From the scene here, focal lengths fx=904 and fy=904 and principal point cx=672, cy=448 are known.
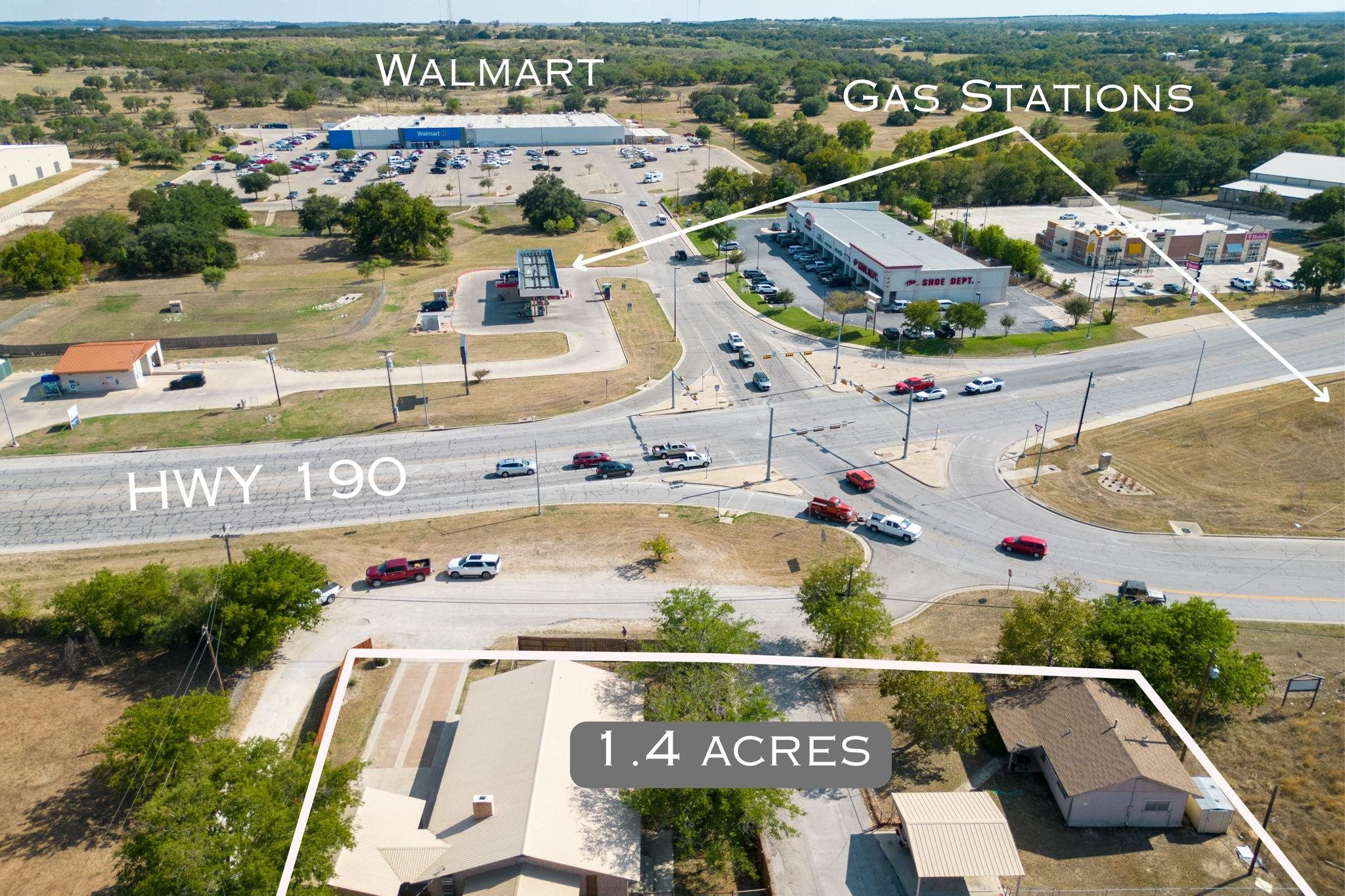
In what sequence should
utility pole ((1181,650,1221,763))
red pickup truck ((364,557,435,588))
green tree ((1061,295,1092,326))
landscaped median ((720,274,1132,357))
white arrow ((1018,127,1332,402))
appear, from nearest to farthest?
utility pole ((1181,650,1221,763)), red pickup truck ((364,557,435,588)), white arrow ((1018,127,1332,402)), landscaped median ((720,274,1132,357)), green tree ((1061,295,1092,326))

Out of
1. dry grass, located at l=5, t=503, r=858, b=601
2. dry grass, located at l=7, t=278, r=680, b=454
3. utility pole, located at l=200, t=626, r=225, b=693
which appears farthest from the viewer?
dry grass, located at l=7, t=278, r=680, b=454

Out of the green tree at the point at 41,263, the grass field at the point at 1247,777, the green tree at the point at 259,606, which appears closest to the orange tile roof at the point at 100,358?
the green tree at the point at 41,263

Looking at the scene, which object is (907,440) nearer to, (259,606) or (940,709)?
(940,709)

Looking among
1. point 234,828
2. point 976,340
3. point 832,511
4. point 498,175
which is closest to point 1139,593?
point 832,511

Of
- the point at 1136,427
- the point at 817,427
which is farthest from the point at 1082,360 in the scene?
the point at 817,427

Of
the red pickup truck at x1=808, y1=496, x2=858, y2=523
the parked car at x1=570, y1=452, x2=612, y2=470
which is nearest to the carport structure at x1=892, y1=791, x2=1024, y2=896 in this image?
the red pickup truck at x1=808, y1=496, x2=858, y2=523

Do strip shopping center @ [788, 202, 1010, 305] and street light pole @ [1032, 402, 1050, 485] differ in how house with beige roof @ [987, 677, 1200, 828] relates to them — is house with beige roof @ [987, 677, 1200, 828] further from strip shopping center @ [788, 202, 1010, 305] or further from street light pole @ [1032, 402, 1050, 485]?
strip shopping center @ [788, 202, 1010, 305]
